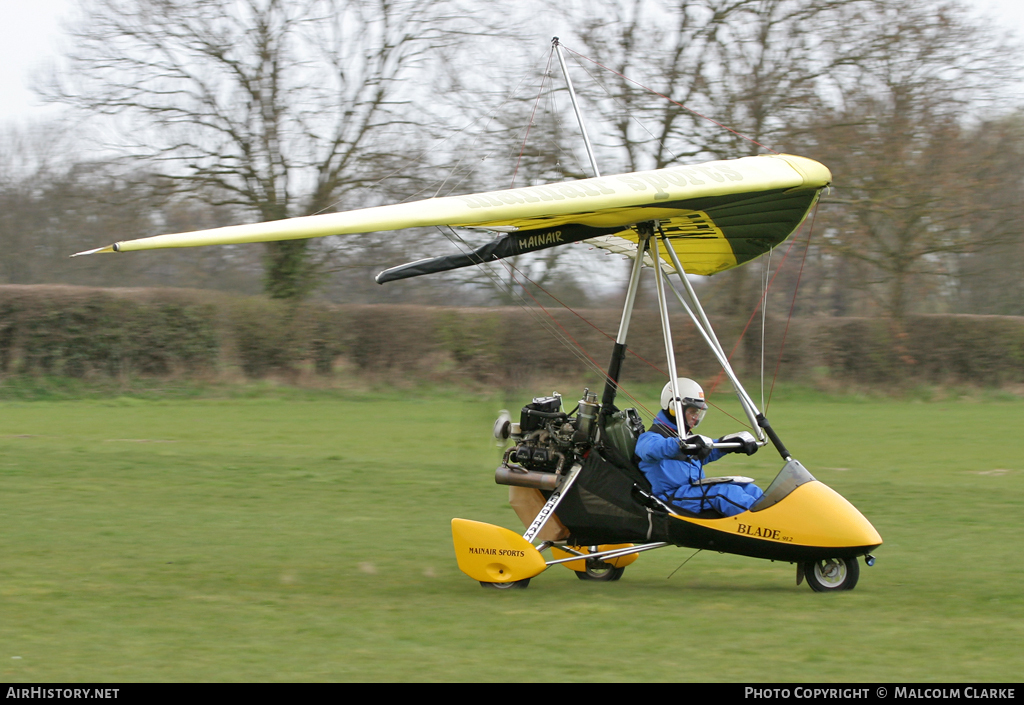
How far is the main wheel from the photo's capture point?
7.52 meters

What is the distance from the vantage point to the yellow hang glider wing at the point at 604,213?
5949 mm

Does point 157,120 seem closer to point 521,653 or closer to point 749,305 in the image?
point 749,305

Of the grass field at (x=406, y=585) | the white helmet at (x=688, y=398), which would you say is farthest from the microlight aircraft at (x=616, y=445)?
the grass field at (x=406, y=585)

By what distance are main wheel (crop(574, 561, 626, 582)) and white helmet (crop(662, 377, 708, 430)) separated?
1.31 metres

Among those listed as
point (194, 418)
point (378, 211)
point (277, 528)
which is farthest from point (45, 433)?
point (378, 211)

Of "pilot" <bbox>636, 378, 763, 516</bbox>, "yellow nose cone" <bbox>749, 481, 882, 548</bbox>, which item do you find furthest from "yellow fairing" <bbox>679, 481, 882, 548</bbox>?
"pilot" <bbox>636, 378, 763, 516</bbox>

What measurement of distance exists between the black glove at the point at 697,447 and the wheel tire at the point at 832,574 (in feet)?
3.47

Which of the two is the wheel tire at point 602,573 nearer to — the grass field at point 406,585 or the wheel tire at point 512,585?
the grass field at point 406,585

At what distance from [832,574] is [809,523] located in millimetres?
517

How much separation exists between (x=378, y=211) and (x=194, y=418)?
13.4 m

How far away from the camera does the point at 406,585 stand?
709 cm

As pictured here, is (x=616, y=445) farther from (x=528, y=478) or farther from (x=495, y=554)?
(x=495, y=554)

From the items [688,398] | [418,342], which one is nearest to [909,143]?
[418,342]

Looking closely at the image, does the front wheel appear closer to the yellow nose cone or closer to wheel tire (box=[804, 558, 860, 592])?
the yellow nose cone
